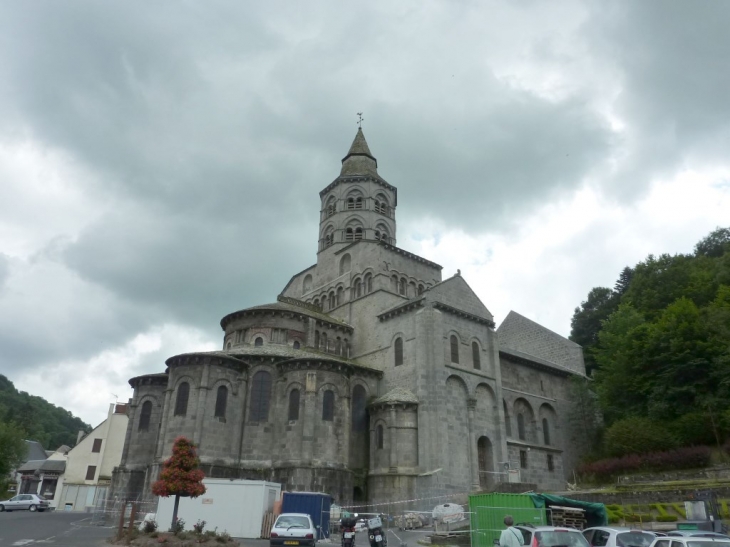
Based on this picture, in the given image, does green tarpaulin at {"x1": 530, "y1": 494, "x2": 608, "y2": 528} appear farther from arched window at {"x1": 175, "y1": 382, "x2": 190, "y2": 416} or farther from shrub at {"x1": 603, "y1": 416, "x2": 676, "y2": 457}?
arched window at {"x1": 175, "y1": 382, "x2": 190, "y2": 416}

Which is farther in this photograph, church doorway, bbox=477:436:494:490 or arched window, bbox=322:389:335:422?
church doorway, bbox=477:436:494:490

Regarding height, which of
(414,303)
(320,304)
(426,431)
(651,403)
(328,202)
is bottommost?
(426,431)

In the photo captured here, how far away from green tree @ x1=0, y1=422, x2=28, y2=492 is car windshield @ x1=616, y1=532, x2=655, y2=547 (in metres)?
48.5

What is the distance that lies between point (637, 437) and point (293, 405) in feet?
69.2

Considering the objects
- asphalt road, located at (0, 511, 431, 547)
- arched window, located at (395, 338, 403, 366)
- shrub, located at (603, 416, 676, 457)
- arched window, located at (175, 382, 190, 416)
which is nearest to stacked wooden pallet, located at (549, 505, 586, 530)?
asphalt road, located at (0, 511, 431, 547)

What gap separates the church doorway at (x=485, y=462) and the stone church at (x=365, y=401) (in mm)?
66

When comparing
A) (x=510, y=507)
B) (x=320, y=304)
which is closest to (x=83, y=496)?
(x=320, y=304)

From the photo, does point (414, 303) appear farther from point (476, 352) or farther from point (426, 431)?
point (426, 431)

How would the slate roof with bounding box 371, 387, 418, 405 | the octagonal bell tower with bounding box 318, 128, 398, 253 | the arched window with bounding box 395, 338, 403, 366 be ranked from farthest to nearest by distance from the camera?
the octagonal bell tower with bounding box 318, 128, 398, 253 → the arched window with bounding box 395, 338, 403, 366 → the slate roof with bounding box 371, 387, 418, 405

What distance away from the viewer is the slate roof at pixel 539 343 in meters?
49.0

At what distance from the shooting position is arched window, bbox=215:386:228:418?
106 feet

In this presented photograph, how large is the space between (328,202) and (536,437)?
26.6 m

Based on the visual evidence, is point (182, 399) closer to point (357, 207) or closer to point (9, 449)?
point (357, 207)

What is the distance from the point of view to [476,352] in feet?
124
